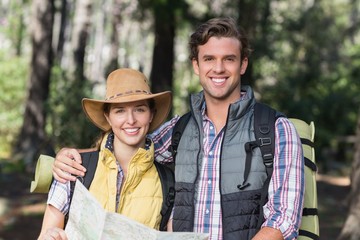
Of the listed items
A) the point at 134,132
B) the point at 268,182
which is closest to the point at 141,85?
the point at 134,132

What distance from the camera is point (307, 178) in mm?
3316

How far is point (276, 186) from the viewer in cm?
304

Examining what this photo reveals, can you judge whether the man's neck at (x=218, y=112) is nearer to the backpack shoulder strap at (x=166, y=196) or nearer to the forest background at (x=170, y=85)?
the backpack shoulder strap at (x=166, y=196)

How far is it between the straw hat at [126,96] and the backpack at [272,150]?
0.45 ft

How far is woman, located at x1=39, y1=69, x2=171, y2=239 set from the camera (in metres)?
3.21

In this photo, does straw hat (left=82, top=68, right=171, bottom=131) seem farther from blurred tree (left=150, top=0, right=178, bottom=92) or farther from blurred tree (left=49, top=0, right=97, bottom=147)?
blurred tree (left=150, top=0, right=178, bottom=92)

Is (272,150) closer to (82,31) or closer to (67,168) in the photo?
(67,168)

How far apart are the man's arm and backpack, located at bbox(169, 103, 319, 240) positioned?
0.04 meters

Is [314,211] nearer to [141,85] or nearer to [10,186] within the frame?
[141,85]

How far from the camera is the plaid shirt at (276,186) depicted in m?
3.00

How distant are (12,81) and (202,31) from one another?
20.3m

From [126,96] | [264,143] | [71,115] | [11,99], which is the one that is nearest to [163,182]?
[126,96]

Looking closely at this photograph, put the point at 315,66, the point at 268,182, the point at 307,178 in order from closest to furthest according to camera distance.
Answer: the point at 268,182
the point at 307,178
the point at 315,66

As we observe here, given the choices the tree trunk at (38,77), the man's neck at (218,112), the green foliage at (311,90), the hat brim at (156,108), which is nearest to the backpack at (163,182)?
the hat brim at (156,108)
